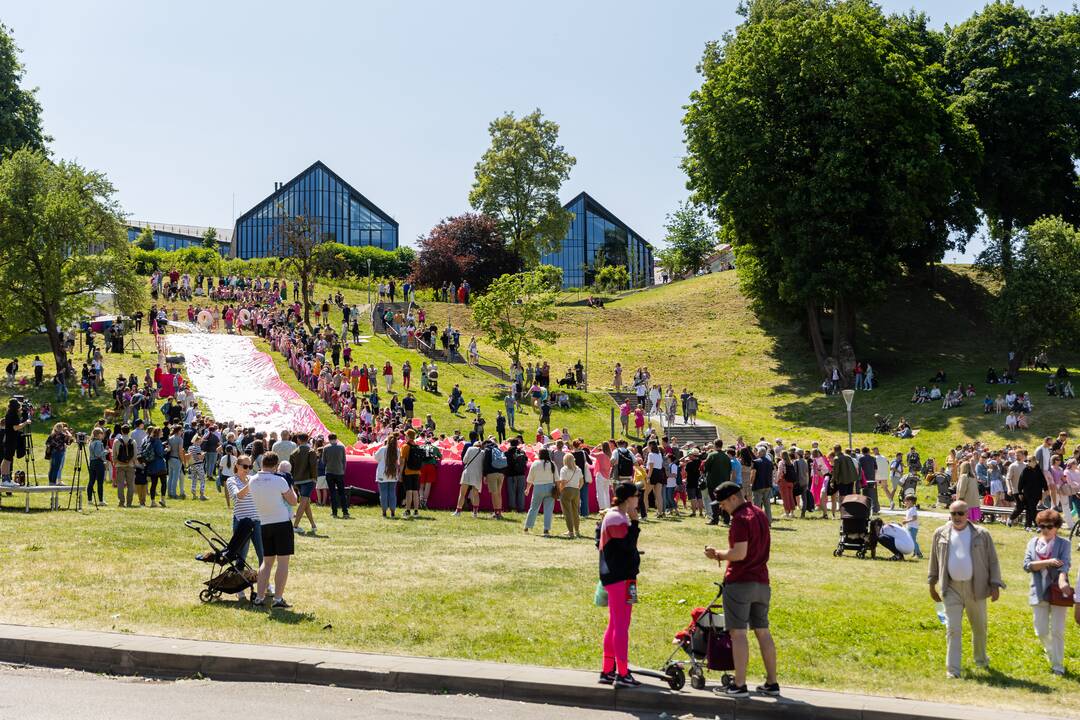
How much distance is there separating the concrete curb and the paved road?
0.15 meters

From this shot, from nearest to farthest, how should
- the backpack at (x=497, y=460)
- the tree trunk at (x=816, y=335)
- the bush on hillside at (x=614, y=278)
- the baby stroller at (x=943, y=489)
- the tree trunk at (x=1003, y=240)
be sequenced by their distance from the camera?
1. the backpack at (x=497, y=460)
2. the baby stroller at (x=943, y=489)
3. the tree trunk at (x=816, y=335)
4. the tree trunk at (x=1003, y=240)
5. the bush on hillside at (x=614, y=278)

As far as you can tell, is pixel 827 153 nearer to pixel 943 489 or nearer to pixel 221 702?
pixel 943 489

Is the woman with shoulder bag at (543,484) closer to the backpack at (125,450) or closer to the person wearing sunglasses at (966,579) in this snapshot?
the backpack at (125,450)

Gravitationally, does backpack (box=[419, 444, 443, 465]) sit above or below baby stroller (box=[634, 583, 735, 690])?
above

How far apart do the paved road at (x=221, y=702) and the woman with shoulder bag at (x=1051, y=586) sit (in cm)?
404

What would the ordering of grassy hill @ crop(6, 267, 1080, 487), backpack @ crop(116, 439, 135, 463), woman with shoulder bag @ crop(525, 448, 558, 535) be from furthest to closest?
grassy hill @ crop(6, 267, 1080, 487) → backpack @ crop(116, 439, 135, 463) → woman with shoulder bag @ crop(525, 448, 558, 535)

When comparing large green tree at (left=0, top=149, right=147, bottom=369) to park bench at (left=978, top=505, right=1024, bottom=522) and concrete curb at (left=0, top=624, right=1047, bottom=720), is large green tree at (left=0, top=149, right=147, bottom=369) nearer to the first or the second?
park bench at (left=978, top=505, right=1024, bottom=522)

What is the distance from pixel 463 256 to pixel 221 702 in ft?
217

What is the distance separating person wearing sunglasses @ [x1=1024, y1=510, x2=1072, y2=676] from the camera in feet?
32.2

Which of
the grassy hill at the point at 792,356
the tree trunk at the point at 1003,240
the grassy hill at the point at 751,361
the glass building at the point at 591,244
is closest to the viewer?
the grassy hill at the point at 751,361

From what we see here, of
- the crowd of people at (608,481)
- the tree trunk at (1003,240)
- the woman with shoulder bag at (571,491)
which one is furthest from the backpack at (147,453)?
the tree trunk at (1003,240)

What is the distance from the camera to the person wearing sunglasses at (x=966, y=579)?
9.62m

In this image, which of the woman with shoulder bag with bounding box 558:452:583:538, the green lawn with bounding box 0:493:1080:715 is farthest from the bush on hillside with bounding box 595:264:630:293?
the green lawn with bounding box 0:493:1080:715

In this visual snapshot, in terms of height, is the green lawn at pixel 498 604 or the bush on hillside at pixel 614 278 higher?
the bush on hillside at pixel 614 278
